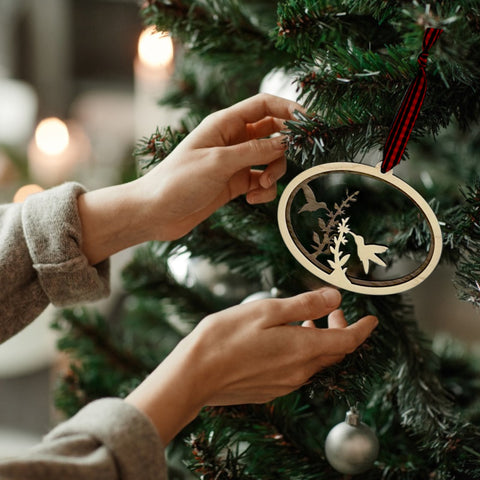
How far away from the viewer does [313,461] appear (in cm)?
59

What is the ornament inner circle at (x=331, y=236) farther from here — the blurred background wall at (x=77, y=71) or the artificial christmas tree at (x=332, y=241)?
the blurred background wall at (x=77, y=71)

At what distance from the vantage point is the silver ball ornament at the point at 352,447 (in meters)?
0.52

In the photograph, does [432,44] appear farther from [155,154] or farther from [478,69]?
[155,154]

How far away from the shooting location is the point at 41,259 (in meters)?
0.57

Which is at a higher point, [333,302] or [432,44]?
[432,44]

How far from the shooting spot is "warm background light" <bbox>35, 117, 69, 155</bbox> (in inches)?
58.8

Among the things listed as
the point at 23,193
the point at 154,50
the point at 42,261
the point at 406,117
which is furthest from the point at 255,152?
the point at 23,193

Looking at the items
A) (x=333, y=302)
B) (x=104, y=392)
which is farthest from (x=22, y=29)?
(x=333, y=302)

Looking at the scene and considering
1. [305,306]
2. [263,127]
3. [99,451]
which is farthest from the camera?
[263,127]

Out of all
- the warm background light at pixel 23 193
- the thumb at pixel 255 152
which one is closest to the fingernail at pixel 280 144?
the thumb at pixel 255 152

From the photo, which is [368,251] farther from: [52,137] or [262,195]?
[52,137]

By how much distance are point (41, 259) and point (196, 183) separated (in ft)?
0.63

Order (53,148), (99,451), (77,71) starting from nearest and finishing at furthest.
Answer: (99,451), (53,148), (77,71)

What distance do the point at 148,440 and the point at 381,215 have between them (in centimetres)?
39
